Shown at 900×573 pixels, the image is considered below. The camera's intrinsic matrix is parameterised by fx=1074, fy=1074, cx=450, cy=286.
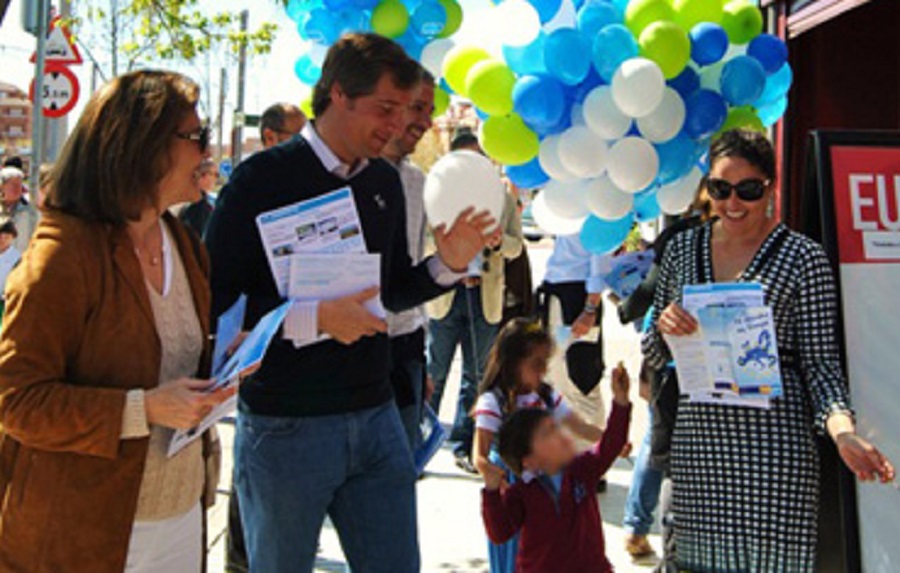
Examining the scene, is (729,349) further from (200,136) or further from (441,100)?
(441,100)

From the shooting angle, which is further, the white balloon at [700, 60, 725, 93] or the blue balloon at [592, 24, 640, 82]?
the white balloon at [700, 60, 725, 93]

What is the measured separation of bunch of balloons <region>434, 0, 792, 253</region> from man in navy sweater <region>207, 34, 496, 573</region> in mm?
1886

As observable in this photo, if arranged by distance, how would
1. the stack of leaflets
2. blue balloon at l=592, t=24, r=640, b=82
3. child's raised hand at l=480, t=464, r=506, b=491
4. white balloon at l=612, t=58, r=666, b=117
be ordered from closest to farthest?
the stack of leaflets
child's raised hand at l=480, t=464, r=506, b=491
white balloon at l=612, t=58, r=666, b=117
blue balloon at l=592, t=24, r=640, b=82

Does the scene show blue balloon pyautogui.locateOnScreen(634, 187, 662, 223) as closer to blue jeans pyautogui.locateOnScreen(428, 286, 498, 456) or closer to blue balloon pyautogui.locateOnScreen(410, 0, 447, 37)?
blue balloon pyautogui.locateOnScreen(410, 0, 447, 37)

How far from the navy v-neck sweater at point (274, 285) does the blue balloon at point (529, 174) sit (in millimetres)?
2388

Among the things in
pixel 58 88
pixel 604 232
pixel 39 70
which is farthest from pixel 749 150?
pixel 58 88

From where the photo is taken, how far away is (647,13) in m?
4.72

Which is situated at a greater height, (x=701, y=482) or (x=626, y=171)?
(x=626, y=171)

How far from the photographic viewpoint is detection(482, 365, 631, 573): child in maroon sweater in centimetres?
345

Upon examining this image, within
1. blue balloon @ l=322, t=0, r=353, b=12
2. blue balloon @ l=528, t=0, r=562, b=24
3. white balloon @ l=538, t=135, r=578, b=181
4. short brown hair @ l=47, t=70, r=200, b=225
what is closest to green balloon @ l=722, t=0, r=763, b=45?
blue balloon @ l=528, t=0, r=562, b=24

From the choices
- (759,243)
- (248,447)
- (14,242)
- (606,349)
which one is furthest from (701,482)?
(606,349)

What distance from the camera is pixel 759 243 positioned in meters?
3.10

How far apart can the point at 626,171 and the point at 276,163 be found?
2.25 m

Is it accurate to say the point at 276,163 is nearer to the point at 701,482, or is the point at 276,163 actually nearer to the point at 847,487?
the point at 701,482
